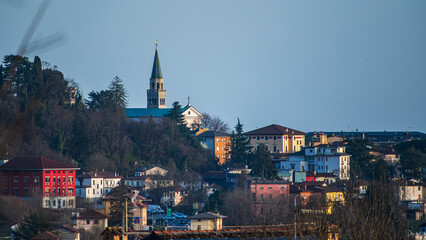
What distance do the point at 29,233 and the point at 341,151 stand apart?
115 ft

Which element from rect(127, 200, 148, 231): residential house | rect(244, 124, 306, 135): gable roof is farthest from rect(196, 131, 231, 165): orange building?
rect(127, 200, 148, 231): residential house

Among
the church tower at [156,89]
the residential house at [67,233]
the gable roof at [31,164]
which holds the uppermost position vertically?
the church tower at [156,89]

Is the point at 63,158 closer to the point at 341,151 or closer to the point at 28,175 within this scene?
the point at 28,175

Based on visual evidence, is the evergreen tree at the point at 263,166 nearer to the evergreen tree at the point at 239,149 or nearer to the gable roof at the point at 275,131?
the evergreen tree at the point at 239,149

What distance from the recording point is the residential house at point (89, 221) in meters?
35.2

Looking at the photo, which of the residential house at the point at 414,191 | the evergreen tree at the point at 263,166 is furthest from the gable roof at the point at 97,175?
the residential house at the point at 414,191

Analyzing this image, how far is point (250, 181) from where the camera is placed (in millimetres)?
47812

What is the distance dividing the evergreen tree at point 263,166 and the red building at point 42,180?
12.4 meters

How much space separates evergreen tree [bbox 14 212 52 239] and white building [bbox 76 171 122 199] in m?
17.7

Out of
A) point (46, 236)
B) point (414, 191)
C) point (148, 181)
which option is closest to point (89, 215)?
point (46, 236)

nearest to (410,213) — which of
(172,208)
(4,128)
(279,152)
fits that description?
(172,208)

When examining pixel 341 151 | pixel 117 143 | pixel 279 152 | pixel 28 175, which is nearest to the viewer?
pixel 28 175

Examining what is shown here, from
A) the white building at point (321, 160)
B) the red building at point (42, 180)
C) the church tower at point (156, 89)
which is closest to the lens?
the red building at point (42, 180)

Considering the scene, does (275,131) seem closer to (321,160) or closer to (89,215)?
(321,160)
